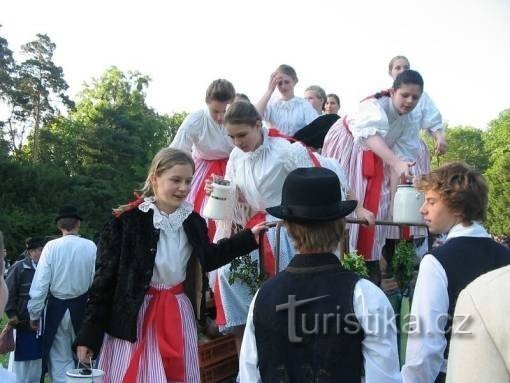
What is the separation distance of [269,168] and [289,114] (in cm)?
223

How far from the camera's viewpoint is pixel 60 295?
765cm

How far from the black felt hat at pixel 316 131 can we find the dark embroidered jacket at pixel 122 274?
110 inches

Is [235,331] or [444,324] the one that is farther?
[235,331]

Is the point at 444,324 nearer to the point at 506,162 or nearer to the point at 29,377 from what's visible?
the point at 29,377

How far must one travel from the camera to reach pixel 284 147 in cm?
457

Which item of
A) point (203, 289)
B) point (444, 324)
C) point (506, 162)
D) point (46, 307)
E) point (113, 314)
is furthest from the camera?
point (506, 162)

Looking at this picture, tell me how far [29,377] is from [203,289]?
4.95m

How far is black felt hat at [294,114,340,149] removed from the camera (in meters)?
6.31

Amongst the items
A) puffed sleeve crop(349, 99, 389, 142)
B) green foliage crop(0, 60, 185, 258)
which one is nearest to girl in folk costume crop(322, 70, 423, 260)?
puffed sleeve crop(349, 99, 389, 142)

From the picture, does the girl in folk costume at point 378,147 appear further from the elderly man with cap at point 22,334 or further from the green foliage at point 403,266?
the elderly man with cap at point 22,334

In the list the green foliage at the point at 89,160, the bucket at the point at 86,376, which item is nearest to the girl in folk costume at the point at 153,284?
the bucket at the point at 86,376

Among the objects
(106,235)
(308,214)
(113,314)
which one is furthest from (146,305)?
(308,214)

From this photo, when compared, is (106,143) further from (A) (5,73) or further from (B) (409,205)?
(B) (409,205)

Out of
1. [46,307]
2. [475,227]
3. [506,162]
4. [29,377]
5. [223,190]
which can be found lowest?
[29,377]
